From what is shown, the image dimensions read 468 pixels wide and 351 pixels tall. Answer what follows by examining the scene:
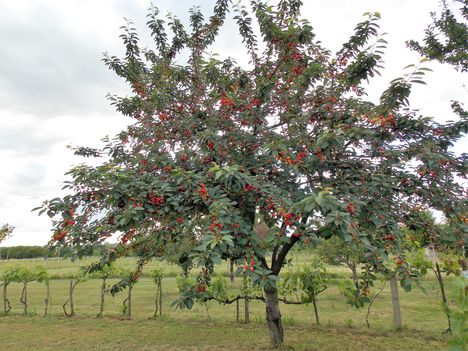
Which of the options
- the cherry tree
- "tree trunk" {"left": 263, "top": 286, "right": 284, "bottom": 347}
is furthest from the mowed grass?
the cherry tree

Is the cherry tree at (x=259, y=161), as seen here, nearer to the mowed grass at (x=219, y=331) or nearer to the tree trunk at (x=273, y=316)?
the tree trunk at (x=273, y=316)

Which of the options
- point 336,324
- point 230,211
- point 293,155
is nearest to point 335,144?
point 293,155

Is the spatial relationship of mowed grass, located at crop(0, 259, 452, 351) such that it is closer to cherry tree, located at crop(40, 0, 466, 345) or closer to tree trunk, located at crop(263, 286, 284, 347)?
tree trunk, located at crop(263, 286, 284, 347)

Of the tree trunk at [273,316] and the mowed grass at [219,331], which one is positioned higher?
the tree trunk at [273,316]

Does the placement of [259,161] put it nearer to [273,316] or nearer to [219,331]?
[273,316]

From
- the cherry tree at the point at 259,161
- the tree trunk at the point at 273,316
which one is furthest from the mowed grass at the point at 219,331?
the cherry tree at the point at 259,161

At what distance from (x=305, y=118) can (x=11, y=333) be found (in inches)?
380

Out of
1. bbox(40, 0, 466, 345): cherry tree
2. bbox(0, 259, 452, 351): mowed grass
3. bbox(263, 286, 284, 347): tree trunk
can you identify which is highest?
bbox(40, 0, 466, 345): cherry tree

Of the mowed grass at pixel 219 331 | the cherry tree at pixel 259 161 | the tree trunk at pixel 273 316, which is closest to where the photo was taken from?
the cherry tree at pixel 259 161

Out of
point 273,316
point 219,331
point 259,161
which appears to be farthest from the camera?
point 219,331

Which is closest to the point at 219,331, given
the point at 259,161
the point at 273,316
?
the point at 273,316

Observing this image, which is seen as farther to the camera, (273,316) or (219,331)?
(219,331)

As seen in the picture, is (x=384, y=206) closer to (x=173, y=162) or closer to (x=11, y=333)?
(x=173, y=162)

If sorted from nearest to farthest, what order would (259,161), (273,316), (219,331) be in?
(259,161)
(273,316)
(219,331)
